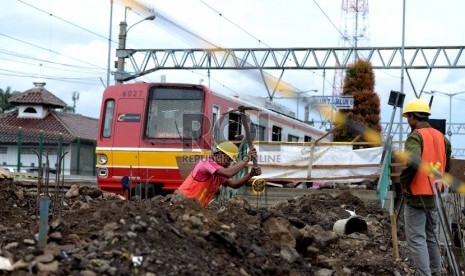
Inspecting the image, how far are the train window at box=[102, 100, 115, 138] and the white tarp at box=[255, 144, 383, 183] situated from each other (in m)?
3.72

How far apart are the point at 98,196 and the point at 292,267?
761 cm

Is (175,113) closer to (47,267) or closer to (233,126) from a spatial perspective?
(233,126)

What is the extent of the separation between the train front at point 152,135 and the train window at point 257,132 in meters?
1.65

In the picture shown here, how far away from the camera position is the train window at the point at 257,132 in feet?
55.6

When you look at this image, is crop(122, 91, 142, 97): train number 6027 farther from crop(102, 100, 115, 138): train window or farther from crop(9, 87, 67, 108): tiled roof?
crop(9, 87, 67, 108): tiled roof

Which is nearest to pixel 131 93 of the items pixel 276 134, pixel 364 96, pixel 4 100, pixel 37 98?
pixel 276 134

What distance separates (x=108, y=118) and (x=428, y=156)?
10.6m

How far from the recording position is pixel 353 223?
365 inches

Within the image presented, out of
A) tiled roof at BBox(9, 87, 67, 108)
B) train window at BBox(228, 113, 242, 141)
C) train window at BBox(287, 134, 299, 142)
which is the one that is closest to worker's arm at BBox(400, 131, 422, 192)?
train window at BBox(228, 113, 242, 141)

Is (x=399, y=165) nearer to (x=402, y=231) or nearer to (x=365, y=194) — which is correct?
(x=365, y=194)

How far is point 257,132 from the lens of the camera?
17.5 meters

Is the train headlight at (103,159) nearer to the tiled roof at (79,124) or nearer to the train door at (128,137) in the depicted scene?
the train door at (128,137)

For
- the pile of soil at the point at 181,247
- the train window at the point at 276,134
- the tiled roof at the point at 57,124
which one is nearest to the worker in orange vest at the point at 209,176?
the pile of soil at the point at 181,247

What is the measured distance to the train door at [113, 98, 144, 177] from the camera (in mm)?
15758
